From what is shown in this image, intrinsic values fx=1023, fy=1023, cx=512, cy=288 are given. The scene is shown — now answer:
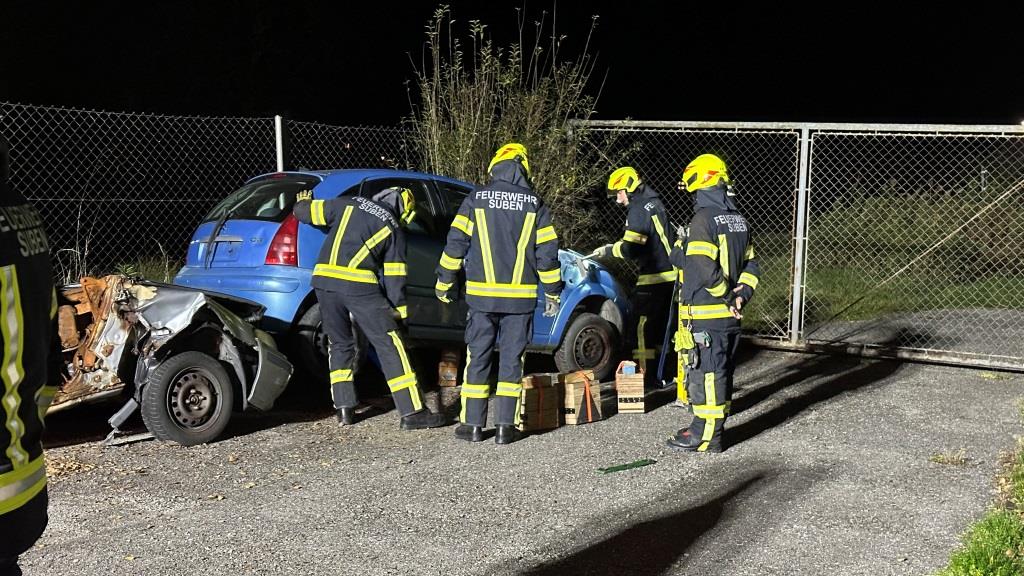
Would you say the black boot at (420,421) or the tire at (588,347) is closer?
the black boot at (420,421)

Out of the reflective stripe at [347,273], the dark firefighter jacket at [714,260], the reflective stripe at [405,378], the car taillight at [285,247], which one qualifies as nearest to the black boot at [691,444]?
the dark firefighter jacket at [714,260]

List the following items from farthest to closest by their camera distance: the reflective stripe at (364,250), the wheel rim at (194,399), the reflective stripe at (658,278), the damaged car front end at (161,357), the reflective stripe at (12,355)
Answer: the reflective stripe at (658,278) < the reflective stripe at (364,250) < the wheel rim at (194,399) < the damaged car front end at (161,357) < the reflective stripe at (12,355)

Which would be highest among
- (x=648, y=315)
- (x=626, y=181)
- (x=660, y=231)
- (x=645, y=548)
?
(x=626, y=181)

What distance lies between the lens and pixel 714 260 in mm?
6691

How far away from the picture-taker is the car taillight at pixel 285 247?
7262mm

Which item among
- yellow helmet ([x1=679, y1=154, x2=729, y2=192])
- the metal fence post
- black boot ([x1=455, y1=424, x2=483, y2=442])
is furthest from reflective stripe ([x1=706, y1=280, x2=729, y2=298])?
the metal fence post

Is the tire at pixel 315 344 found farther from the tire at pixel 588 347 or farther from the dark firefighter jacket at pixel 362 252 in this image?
the tire at pixel 588 347

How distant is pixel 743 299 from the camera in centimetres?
682

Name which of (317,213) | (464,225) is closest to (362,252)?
(317,213)

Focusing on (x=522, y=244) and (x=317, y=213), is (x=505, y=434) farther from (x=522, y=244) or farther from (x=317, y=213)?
(x=317, y=213)

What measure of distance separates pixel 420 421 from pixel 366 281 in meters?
1.08

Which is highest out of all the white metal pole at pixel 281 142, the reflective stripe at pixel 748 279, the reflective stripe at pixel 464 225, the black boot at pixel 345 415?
the white metal pole at pixel 281 142

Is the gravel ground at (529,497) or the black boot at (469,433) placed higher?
the black boot at (469,433)

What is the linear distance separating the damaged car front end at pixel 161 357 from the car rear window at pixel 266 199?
990 millimetres
